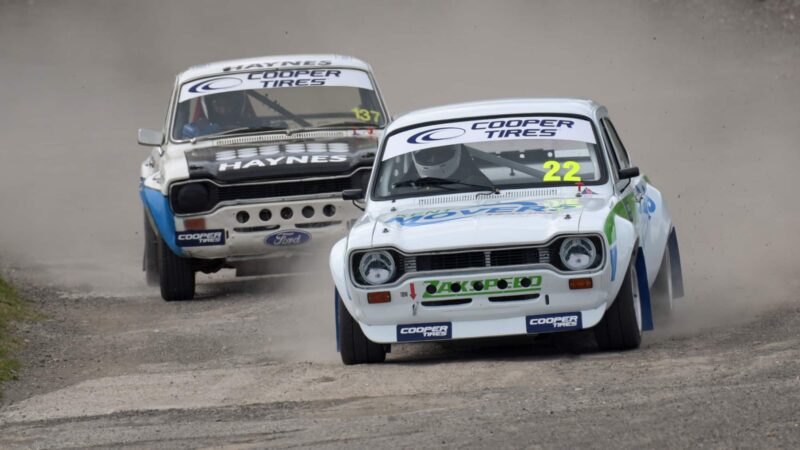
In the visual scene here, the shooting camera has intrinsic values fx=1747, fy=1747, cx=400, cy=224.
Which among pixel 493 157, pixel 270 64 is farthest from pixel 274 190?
pixel 493 157

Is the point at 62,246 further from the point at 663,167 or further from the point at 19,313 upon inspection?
the point at 663,167

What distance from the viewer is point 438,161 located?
1039 centimetres

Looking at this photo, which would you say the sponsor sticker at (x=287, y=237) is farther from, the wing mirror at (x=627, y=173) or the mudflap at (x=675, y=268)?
the wing mirror at (x=627, y=173)

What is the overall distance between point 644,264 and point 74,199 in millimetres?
15386

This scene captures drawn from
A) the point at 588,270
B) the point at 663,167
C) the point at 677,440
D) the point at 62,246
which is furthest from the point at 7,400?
the point at 663,167

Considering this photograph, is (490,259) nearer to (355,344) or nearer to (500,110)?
(355,344)

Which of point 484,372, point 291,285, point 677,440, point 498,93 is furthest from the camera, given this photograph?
point 498,93

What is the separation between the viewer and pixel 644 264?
32.6 ft

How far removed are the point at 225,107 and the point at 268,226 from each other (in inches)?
57.5

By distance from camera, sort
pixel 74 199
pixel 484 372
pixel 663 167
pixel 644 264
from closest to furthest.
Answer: pixel 484 372 → pixel 644 264 → pixel 663 167 → pixel 74 199

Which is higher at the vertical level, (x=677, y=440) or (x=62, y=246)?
(x=677, y=440)

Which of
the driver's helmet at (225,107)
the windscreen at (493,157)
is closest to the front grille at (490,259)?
the windscreen at (493,157)

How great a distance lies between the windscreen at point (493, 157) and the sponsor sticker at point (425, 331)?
1128mm

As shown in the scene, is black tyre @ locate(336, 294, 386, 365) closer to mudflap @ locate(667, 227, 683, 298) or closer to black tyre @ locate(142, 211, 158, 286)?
mudflap @ locate(667, 227, 683, 298)
